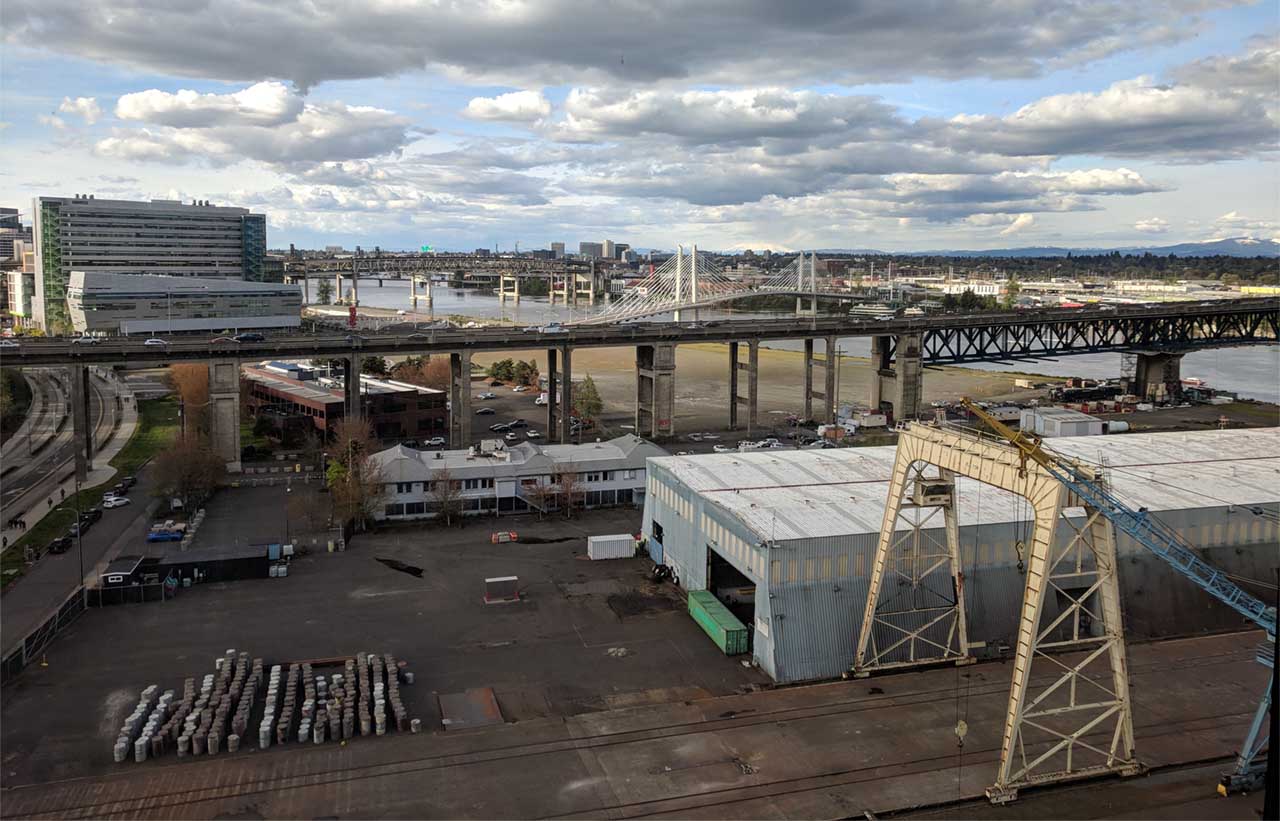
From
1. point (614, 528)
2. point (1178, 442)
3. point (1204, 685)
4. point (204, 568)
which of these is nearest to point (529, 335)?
point (614, 528)

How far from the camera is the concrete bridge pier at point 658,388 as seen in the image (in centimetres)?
4728

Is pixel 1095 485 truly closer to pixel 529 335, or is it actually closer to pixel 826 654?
pixel 826 654

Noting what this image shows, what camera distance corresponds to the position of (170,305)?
7419 centimetres

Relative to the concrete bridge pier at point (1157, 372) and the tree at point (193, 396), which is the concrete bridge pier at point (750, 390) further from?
the concrete bridge pier at point (1157, 372)

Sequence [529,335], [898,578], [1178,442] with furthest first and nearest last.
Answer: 1. [529,335]
2. [1178,442]
3. [898,578]

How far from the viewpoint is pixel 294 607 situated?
77.0 feet

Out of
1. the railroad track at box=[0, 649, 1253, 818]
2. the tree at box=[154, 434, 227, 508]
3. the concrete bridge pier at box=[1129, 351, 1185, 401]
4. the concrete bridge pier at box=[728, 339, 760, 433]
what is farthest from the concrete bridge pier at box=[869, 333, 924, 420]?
the railroad track at box=[0, 649, 1253, 818]

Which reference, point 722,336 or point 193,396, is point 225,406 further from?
point 722,336

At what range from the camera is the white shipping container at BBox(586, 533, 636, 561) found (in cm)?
2764

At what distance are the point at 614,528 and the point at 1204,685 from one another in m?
17.0

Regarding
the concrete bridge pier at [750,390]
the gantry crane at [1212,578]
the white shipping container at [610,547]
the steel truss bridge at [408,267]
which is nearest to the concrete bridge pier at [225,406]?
the white shipping container at [610,547]

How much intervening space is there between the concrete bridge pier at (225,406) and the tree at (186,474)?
4429 millimetres

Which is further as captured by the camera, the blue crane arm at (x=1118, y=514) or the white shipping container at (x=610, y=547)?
the white shipping container at (x=610, y=547)

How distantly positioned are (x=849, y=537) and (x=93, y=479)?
3040cm
